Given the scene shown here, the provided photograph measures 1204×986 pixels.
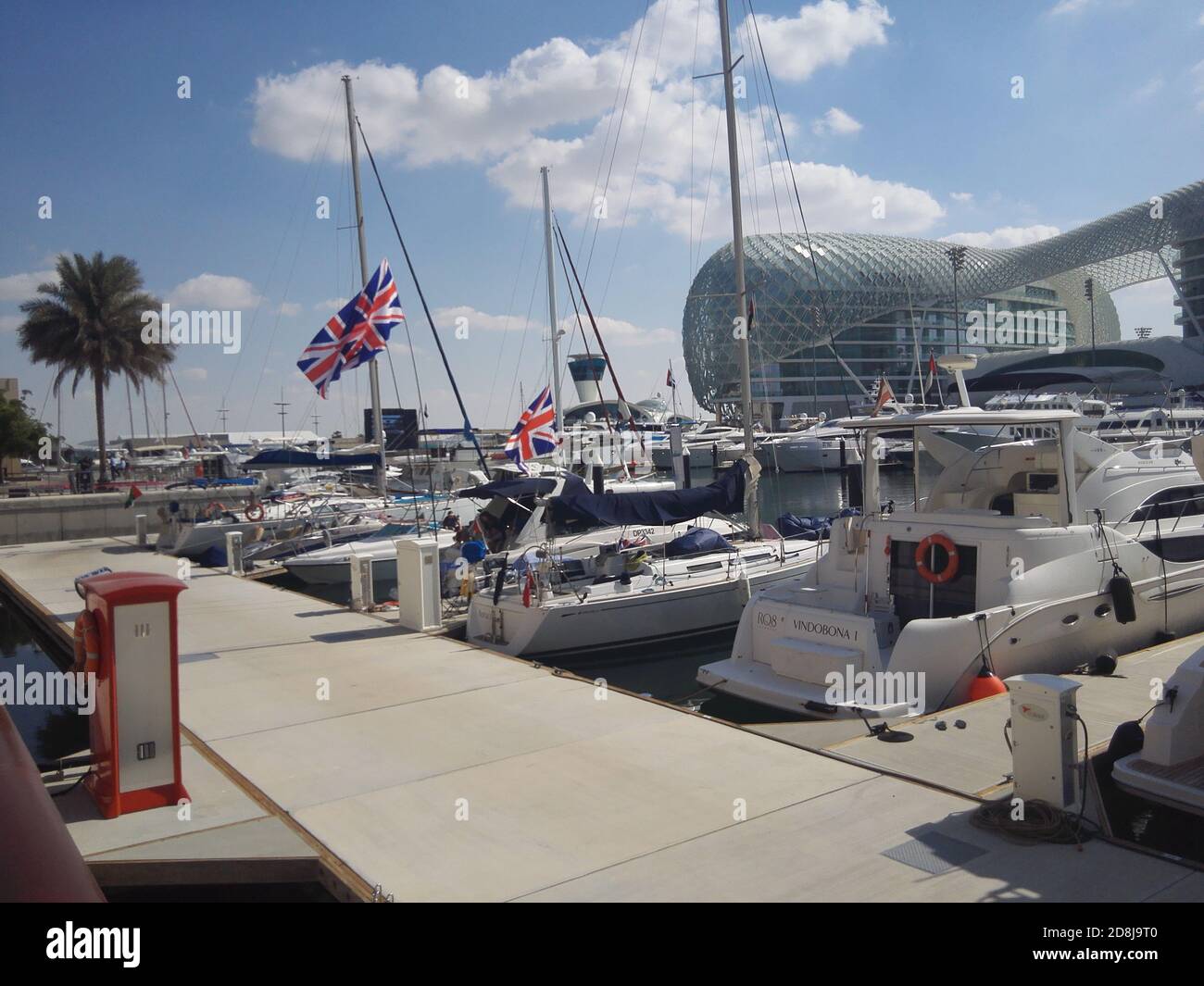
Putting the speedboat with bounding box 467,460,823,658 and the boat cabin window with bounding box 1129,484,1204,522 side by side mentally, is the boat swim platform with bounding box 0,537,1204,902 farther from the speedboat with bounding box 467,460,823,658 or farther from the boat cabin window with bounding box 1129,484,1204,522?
the boat cabin window with bounding box 1129,484,1204,522

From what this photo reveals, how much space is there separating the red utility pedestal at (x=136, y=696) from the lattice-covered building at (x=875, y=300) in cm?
10092

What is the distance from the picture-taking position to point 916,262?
380ft

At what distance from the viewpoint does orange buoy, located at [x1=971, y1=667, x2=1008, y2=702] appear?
8719mm

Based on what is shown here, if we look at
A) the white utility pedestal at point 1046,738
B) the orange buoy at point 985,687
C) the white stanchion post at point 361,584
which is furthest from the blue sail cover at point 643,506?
the white utility pedestal at point 1046,738

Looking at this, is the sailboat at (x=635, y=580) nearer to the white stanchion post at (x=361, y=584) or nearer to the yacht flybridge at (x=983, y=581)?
the yacht flybridge at (x=983, y=581)

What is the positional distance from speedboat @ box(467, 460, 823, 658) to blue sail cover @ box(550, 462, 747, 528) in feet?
0.05

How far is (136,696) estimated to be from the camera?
6.11 meters

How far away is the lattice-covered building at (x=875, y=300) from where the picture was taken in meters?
109

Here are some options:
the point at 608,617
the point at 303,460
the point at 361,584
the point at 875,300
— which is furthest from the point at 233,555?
the point at 875,300

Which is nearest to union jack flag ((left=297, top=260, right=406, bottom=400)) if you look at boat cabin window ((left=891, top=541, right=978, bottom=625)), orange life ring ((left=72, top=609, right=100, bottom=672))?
boat cabin window ((left=891, top=541, right=978, bottom=625))

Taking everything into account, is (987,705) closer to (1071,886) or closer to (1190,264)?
(1071,886)
